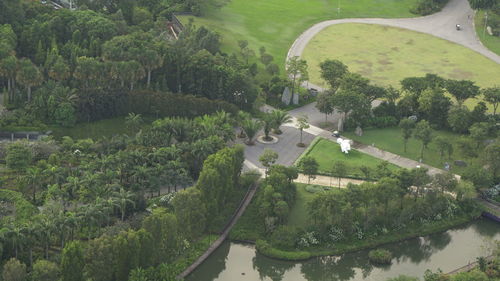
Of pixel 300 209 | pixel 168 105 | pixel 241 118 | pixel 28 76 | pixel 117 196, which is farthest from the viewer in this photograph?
pixel 168 105

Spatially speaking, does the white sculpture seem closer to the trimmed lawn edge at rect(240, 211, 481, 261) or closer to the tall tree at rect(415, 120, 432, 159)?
the tall tree at rect(415, 120, 432, 159)

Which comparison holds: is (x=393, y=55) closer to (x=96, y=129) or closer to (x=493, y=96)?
(x=493, y=96)

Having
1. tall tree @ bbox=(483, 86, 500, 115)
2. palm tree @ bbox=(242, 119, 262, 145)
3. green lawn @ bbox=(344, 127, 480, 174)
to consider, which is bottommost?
green lawn @ bbox=(344, 127, 480, 174)

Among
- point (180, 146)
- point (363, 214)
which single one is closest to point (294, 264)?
point (363, 214)

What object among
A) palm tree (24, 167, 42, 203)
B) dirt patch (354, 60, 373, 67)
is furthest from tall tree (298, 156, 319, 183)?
dirt patch (354, 60, 373, 67)

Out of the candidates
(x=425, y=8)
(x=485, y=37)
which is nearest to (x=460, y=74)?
(x=485, y=37)

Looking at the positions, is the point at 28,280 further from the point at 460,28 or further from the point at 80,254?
the point at 460,28
